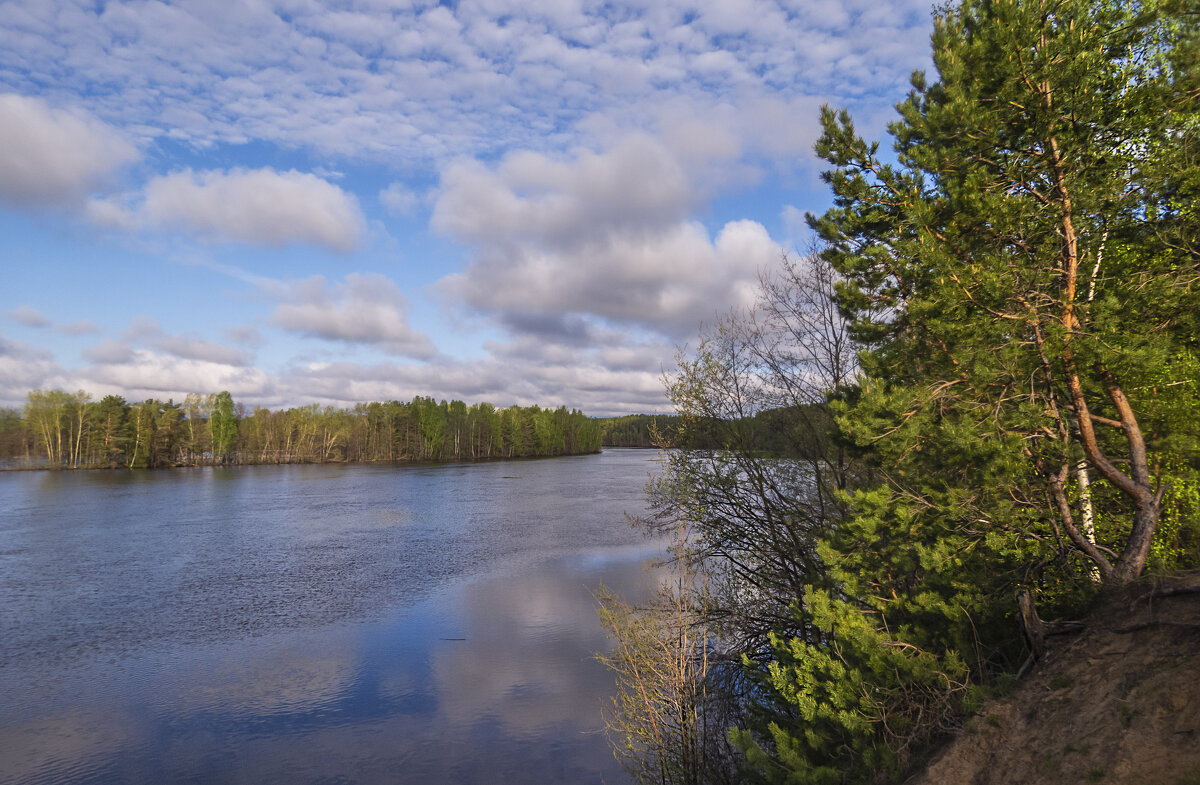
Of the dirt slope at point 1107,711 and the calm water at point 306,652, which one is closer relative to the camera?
the dirt slope at point 1107,711

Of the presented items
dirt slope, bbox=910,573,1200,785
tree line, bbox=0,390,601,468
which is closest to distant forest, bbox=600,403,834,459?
dirt slope, bbox=910,573,1200,785

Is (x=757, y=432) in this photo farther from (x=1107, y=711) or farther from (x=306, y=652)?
(x=306, y=652)

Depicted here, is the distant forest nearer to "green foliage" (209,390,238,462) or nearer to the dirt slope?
the dirt slope

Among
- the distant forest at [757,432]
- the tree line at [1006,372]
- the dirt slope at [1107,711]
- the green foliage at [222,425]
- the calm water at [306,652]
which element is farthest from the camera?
the green foliage at [222,425]

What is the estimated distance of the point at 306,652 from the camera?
1531 cm

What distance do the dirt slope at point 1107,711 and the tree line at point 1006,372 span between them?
30cm

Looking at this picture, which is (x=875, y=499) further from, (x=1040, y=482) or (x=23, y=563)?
(x=23, y=563)

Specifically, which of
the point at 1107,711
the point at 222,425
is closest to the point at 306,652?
the point at 1107,711

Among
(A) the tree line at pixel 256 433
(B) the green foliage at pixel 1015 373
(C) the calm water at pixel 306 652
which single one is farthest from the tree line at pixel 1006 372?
(A) the tree line at pixel 256 433

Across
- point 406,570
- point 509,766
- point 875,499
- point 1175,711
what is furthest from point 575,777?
point 406,570

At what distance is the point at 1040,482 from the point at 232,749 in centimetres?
1323

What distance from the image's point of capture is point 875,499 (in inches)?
300

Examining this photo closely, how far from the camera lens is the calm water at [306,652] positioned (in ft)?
35.3

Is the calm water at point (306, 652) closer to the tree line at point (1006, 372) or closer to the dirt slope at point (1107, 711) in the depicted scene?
the tree line at point (1006, 372)
